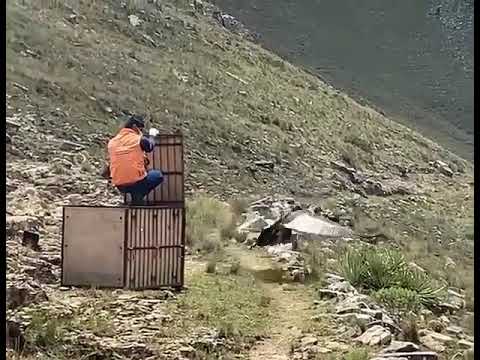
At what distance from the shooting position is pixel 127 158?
854 cm

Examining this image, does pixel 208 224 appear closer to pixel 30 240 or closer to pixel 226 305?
pixel 30 240

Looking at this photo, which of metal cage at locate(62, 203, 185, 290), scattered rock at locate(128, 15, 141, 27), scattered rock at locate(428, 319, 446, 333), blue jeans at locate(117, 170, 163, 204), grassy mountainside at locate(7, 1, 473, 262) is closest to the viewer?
metal cage at locate(62, 203, 185, 290)

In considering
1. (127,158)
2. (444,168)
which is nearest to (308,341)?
(127,158)

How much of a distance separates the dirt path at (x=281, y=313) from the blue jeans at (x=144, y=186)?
5.31ft

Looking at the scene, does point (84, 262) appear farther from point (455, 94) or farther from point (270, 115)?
point (455, 94)

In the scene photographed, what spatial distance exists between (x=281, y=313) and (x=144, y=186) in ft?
5.97

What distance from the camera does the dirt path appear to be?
695 cm

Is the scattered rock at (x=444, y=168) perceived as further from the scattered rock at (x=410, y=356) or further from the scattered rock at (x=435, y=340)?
the scattered rock at (x=410, y=356)

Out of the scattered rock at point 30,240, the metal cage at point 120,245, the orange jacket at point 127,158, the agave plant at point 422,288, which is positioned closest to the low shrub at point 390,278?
the agave plant at point 422,288

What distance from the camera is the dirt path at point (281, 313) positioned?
6.95 metres

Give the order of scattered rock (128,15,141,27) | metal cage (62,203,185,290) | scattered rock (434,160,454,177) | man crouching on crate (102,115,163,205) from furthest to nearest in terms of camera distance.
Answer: scattered rock (128,15,141,27), scattered rock (434,160,454,177), man crouching on crate (102,115,163,205), metal cage (62,203,185,290)

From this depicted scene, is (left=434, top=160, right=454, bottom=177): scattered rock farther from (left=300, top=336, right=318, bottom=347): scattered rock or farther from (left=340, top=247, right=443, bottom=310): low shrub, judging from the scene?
(left=300, top=336, right=318, bottom=347): scattered rock

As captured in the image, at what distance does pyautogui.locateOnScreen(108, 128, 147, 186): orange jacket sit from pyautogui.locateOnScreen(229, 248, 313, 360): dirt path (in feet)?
6.02

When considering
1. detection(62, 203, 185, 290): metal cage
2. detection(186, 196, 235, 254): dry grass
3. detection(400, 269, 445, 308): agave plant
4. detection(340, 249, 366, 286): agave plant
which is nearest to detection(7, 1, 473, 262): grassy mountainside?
detection(186, 196, 235, 254): dry grass
